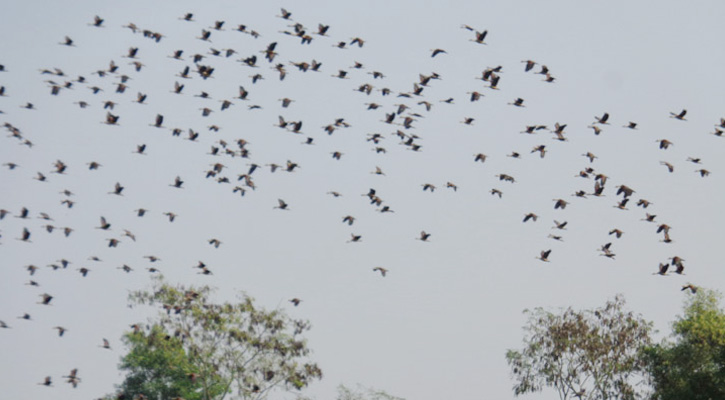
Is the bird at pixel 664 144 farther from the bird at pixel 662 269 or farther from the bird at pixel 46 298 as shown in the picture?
the bird at pixel 46 298

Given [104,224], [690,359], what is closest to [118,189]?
[104,224]

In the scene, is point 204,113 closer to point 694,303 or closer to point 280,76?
point 280,76

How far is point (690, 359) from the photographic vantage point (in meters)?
53.1

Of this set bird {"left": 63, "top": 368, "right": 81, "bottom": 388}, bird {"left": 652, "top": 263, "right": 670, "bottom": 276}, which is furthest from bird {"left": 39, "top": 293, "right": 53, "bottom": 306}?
bird {"left": 652, "top": 263, "right": 670, "bottom": 276}

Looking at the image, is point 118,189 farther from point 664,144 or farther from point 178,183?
point 664,144

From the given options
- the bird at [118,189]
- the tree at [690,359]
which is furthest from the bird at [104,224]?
the tree at [690,359]

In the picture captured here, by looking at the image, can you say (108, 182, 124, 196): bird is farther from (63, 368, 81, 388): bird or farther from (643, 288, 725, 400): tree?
(643, 288, 725, 400): tree

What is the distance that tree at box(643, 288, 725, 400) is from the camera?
5047cm

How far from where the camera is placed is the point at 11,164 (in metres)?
38.0

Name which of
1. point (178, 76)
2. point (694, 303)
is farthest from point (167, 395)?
point (178, 76)

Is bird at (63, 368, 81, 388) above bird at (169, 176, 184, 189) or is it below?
below

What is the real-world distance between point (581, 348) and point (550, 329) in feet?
6.41

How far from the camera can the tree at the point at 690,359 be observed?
5047 centimetres

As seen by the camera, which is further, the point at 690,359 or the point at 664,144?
the point at 690,359
